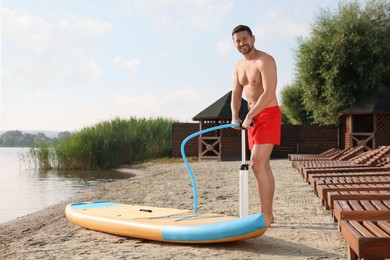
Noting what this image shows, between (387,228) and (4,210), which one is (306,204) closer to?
(387,228)

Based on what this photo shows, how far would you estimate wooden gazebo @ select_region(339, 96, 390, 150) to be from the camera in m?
21.9

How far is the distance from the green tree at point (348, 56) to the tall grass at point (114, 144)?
8.12 m

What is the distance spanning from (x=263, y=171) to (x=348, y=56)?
64.0 feet

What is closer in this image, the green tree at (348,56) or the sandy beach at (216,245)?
the sandy beach at (216,245)

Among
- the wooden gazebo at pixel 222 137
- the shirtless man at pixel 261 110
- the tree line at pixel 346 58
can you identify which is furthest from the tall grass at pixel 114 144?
the shirtless man at pixel 261 110

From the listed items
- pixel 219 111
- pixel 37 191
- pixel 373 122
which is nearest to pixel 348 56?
pixel 373 122

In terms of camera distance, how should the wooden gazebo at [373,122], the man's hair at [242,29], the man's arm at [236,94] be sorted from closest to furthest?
the man's hair at [242,29] < the man's arm at [236,94] < the wooden gazebo at [373,122]

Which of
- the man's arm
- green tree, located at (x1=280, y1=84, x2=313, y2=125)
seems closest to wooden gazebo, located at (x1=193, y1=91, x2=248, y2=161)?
green tree, located at (x1=280, y1=84, x2=313, y2=125)

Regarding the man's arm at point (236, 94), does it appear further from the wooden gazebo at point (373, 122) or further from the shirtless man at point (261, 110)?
the wooden gazebo at point (373, 122)

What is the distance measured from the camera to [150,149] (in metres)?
26.4

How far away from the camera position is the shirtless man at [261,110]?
211 inches

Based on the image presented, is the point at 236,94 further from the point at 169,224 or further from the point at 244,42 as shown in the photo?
the point at 169,224

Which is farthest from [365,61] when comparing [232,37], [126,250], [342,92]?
[126,250]

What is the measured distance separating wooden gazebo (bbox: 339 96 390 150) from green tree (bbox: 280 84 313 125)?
30.1 ft
